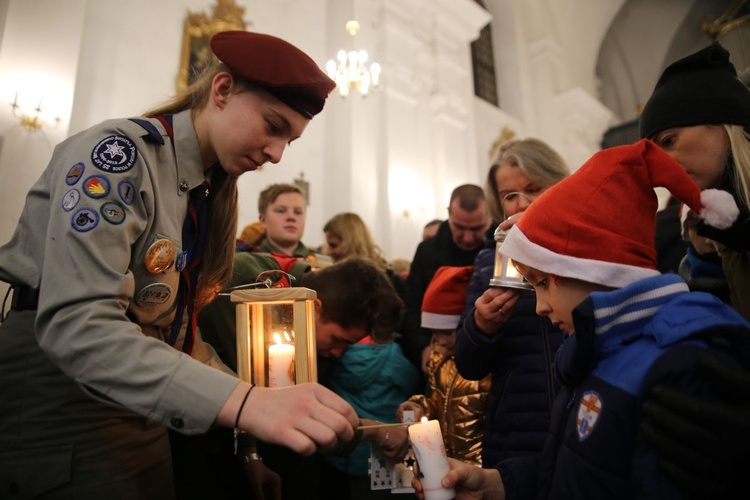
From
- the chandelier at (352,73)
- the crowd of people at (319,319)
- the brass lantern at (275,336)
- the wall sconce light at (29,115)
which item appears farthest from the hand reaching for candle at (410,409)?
the chandelier at (352,73)

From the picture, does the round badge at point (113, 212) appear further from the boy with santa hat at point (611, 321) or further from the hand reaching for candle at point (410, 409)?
the hand reaching for candle at point (410, 409)

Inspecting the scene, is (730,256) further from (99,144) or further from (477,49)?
(477,49)

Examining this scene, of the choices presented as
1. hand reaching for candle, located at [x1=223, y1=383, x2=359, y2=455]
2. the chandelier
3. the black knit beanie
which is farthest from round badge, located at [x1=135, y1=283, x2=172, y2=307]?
the chandelier

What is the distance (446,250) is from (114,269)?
7.76 ft

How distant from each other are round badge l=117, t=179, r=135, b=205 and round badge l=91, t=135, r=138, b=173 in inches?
1.2

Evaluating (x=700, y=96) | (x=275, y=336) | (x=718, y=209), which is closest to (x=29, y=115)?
(x=275, y=336)

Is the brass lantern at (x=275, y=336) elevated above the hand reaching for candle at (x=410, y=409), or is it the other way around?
the brass lantern at (x=275, y=336)

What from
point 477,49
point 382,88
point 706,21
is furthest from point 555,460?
point 706,21

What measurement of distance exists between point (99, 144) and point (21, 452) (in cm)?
68

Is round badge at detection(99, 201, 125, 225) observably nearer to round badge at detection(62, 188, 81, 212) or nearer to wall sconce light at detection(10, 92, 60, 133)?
round badge at detection(62, 188, 81, 212)

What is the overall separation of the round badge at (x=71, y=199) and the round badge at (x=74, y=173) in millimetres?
27

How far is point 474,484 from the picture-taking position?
4.20ft

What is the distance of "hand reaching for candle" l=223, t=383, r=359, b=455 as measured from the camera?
0.86 meters

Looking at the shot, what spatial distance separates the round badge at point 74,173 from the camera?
997 mm
